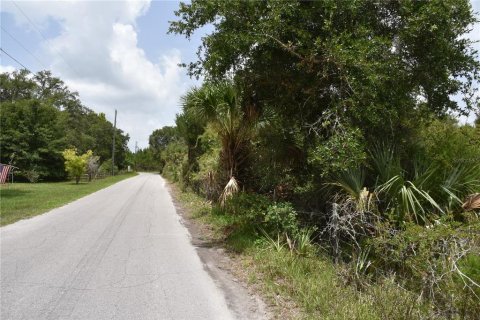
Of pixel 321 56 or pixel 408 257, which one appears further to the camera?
pixel 321 56

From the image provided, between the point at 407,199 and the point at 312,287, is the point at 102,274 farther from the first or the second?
the point at 407,199

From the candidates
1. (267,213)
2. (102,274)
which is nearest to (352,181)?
(267,213)

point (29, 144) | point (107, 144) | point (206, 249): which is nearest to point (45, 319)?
point (206, 249)

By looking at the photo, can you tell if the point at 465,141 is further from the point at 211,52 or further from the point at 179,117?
the point at 179,117

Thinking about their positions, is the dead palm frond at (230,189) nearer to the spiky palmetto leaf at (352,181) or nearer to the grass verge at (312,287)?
the grass verge at (312,287)

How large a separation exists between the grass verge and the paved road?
0.76 meters

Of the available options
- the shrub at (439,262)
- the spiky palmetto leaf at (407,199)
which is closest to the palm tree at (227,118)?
the spiky palmetto leaf at (407,199)

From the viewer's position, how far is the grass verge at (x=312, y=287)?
15.4 feet

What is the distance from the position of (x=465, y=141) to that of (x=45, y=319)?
301 inches

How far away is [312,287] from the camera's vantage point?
5.55 metres

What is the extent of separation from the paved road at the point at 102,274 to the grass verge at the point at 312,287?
0.76 metres

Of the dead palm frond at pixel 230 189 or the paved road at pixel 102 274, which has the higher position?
the dead palm frond at pixel 230 189

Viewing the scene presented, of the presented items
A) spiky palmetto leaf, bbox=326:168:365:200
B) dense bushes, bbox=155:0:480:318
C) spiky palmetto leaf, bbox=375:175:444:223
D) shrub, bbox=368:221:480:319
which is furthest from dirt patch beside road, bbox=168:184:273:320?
spiky palmetto leaf, bbox=375:175:444:223

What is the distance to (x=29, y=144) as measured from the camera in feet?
127
